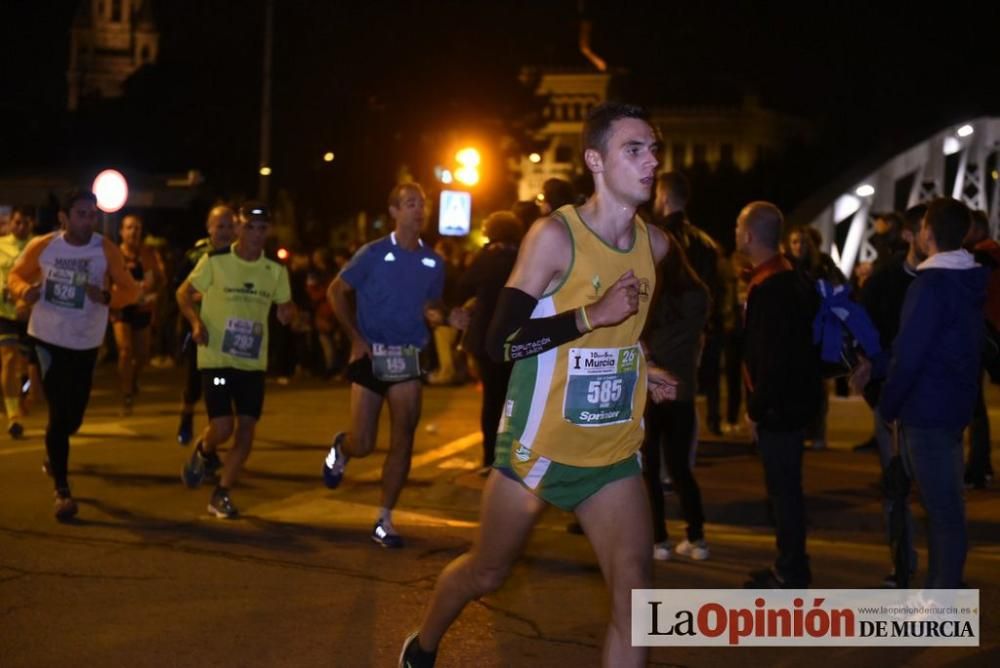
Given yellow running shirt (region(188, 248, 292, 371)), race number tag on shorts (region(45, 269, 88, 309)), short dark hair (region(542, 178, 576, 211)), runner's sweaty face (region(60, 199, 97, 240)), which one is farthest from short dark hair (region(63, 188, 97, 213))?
short dark hair (region(542, 178, 576, 211))

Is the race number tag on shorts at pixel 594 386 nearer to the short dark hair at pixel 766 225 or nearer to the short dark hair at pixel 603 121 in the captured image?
the short dark hair at pixel 603 121

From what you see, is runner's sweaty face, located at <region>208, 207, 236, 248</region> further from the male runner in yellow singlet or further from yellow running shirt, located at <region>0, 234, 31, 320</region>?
the male runner in yellow singlet

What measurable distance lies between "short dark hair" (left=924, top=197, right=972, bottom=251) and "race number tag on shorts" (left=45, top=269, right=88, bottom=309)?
546 cm

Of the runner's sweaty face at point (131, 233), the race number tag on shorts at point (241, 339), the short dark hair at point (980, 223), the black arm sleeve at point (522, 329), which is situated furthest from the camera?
the runner's sweaty face at point (131, 233)

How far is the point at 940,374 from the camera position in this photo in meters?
7.36

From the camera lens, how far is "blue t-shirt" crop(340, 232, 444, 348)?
9359mm

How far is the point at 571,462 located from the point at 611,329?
0.47m

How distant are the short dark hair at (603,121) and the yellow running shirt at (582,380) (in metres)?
0.26

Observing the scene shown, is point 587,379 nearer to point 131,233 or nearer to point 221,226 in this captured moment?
point 221,226

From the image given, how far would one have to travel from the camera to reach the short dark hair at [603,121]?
554 cm

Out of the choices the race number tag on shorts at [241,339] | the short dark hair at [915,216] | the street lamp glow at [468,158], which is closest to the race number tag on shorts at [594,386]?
the short dark hair at [915,216]

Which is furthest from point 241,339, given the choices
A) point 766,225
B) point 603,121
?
point 603,121

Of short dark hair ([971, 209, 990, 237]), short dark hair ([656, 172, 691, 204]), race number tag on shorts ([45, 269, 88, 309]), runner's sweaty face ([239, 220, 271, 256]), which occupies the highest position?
short dark hair ([656, 172, 691, 204])

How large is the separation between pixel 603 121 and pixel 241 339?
5275 mm
